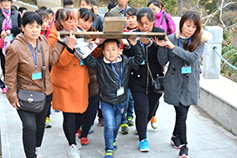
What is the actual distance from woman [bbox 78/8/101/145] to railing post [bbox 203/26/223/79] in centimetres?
285

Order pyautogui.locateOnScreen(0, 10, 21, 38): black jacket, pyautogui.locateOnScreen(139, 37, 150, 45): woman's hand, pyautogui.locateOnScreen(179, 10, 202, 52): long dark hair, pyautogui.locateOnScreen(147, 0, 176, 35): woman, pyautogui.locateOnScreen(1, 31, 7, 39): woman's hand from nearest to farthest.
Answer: pyautogui.locateOnScreen(179, 10, 202, 52): long dark hair
pyautogui.locateOnScreen(139, 37, 150, 45): woman's hand
pyautogui.locateOnScreen(147, 0, 176, 35): woman
pyautogui.locateOnScreen(1, 31, 7, 39): woman's hand
pyautogui.locateOnScreen(0, 10, 21, 38): black jacket

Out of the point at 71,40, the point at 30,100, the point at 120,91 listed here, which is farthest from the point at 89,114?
the point at 71,40

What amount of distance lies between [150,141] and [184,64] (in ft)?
4.63

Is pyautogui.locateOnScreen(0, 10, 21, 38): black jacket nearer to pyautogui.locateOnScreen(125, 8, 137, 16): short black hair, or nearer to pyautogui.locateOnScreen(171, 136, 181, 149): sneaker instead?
pyautogui.locateOnScreen(125, 8, 137, 16): short black hair

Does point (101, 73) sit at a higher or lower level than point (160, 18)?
lower

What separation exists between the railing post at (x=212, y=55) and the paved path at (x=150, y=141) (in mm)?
1099

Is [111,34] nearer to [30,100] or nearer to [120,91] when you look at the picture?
[120,91]

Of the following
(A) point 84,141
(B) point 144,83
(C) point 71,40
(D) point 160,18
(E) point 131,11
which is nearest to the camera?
(C) point 71,40

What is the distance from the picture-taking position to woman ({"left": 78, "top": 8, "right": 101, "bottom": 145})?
4104 millimetres

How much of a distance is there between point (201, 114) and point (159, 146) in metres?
1.71

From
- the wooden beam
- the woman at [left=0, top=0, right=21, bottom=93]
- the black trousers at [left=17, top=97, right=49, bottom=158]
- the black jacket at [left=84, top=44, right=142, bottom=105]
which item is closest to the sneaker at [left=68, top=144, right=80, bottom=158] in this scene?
the black trousers at [left=17, top=97, right=49, bottom=158]

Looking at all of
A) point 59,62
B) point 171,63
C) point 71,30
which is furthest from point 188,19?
point 59,62

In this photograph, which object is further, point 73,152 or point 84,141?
point 84,141

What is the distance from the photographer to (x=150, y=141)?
4758mm
